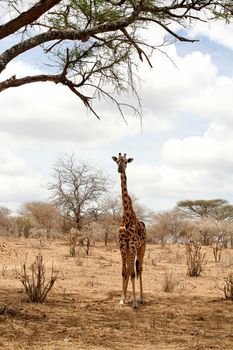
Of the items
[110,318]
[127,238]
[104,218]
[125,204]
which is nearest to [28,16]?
[125,204]

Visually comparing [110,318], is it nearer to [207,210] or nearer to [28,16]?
[28,16]

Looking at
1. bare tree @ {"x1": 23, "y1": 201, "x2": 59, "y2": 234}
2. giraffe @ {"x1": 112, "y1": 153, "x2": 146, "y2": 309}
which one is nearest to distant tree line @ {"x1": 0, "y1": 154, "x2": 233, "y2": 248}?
bare tree @ {"x1": 23, "y1": 201, "x2": 59, "y2": 234}

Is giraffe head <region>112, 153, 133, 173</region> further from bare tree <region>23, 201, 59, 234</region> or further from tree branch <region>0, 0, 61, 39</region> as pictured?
bare tree <region>23, 201, 59, 234</region>

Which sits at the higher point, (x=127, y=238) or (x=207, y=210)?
(x=207, y=210)

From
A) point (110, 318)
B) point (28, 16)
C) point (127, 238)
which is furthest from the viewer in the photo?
point (127, 238)

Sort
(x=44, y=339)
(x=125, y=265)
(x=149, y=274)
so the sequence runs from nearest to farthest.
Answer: (x=44, y=339), (x=125, y=265), (x=149, y=274)

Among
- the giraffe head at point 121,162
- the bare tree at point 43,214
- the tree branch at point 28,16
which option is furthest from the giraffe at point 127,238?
the bare tree at point 43,214

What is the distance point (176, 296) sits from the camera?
10922mm

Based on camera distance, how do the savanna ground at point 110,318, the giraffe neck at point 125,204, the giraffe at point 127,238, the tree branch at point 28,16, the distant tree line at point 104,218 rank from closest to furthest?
the savanna ground at point 110,318, the tree branch at point 28,16, the giraffe at point 127,238, the giraffe neck at point 125,204, the distant tree line at point 104,218

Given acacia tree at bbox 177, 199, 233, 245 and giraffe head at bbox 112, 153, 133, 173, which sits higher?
acacia tree at bbox 177, 199, 233, 245

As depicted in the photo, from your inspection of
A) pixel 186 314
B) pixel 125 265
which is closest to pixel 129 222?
pixel 125 265

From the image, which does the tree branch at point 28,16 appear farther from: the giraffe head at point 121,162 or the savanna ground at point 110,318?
the savanna ground at point 110,318

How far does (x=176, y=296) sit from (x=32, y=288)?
314 cm

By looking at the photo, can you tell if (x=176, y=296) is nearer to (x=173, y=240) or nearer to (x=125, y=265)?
(x=125, y=265)
